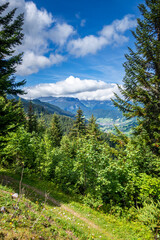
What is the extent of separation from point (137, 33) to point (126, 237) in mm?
14562

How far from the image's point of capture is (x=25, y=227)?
452cm

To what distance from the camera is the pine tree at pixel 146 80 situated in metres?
9.51

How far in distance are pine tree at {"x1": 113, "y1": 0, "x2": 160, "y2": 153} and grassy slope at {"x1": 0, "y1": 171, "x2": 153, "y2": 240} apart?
5.72 meters

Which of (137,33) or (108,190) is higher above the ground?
(137,33)

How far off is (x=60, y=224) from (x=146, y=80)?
35.7 ft

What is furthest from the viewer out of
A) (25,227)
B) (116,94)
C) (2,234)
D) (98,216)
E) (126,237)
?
(116,94)

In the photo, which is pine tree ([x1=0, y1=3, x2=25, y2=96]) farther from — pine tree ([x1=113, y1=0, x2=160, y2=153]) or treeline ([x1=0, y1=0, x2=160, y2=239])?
pine tree ([x1=113, y1=0, x2=160, y2=153])

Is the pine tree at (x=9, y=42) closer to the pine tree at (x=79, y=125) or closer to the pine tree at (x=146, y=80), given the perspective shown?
the pine tree at (x=146, y=80)

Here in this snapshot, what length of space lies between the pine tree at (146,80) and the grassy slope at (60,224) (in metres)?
5.72

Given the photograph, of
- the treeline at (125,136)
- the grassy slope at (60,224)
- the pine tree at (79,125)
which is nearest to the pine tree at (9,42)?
the treeline at (125,136)

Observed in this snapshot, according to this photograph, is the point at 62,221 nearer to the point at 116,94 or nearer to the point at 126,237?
the point at 126,237

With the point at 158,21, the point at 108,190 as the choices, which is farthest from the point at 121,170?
the point at 158,21

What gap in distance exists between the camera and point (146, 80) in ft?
32.5

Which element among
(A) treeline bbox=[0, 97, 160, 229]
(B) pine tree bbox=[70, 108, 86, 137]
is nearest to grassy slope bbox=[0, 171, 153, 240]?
(A) treeline bbox=[0, 97, 160, 229]
